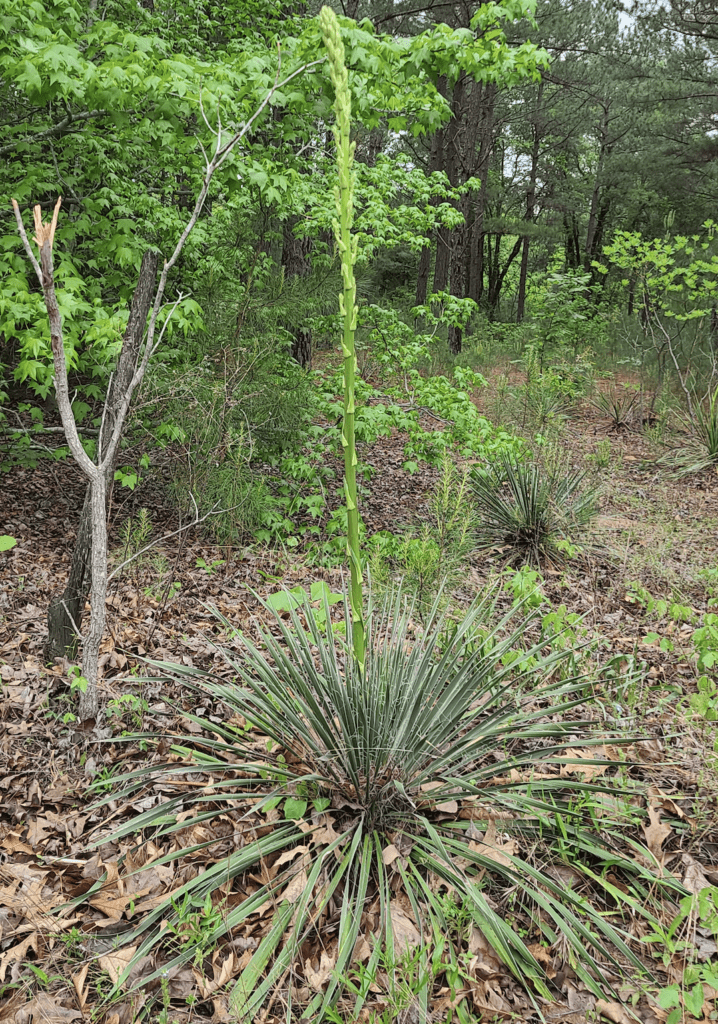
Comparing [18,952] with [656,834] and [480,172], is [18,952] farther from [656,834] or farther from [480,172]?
[480,172]

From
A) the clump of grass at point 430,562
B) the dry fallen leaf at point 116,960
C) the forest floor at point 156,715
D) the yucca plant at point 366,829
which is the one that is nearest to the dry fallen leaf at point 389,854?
the yucca plant at point 366,829

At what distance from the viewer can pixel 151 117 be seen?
3914 mm

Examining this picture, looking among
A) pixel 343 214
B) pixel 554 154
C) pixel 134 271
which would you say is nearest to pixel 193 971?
pixel 343 214

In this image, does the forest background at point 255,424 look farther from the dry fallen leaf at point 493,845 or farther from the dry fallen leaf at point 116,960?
the dry fallen leaf at point 493,845

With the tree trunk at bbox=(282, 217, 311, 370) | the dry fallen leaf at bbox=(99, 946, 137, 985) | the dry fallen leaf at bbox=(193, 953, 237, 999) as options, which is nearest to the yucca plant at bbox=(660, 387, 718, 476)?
Answer: the tree trunk at bbox=(282, 217, 311, 370)

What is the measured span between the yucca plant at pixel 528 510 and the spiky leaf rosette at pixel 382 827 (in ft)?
9.40

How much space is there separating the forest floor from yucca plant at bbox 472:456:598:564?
227mm

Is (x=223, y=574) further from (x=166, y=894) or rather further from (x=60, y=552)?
(x=166, y=894)

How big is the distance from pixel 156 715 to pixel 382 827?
4.48 ft

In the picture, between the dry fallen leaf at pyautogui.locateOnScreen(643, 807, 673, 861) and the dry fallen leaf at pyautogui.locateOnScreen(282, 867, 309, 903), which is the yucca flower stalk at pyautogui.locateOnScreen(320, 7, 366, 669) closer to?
the dry fallen leaf at pyautogui.locateOnScreen(282, 867, 309, 903)

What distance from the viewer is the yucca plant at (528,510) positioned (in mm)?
5320

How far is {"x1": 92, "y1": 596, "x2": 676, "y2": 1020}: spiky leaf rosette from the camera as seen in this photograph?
1.90m

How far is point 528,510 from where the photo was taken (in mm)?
5320

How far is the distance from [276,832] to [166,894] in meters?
0.41
